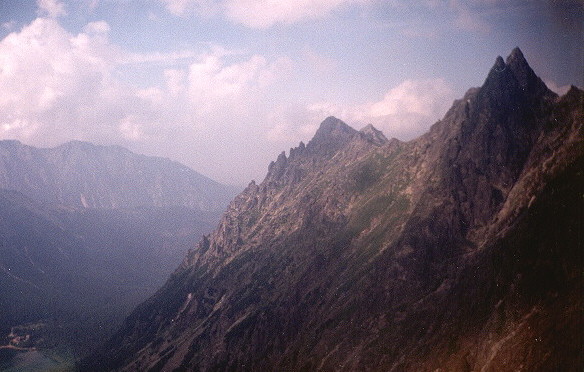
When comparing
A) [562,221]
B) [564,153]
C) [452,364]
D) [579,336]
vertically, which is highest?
[564,153]

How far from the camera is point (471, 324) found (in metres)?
171

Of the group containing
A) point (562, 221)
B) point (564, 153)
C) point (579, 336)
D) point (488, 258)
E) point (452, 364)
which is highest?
A: point (564, 153)

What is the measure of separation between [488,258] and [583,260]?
252 ft

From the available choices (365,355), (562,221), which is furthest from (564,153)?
(365,355)

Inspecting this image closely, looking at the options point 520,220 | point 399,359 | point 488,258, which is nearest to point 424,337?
point 399,359

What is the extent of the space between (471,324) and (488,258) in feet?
128

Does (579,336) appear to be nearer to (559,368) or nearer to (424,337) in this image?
(559,368)

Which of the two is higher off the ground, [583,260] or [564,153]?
[564,153]

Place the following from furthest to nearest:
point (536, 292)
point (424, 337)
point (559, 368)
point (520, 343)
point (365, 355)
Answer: point (365, 355) < point (424, 337) < point (536, 292) < point (520, 343) < point (559, 368)

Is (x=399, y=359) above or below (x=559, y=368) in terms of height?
below

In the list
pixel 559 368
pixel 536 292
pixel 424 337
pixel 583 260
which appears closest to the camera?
pixel 559 368

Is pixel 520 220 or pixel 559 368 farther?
pixel 520 220

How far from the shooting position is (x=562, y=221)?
16125 centimetres

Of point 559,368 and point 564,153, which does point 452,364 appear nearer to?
point 559,368
